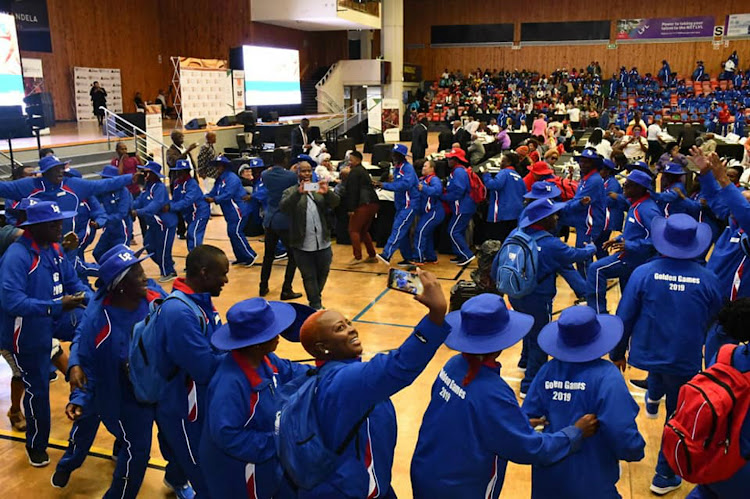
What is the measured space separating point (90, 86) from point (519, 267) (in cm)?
2370

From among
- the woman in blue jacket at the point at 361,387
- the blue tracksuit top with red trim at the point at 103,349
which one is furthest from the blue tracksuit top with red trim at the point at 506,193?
the woman in blue jacket at the point at 361,387

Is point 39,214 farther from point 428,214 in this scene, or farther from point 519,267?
point 428,214

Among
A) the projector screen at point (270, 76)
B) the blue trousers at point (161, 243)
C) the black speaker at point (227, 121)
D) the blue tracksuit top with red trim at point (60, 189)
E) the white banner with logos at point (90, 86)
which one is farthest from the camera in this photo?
the projector screen at point (270, 76)

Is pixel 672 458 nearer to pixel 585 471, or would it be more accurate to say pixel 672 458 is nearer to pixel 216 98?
pixel 585 471

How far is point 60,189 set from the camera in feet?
24.4

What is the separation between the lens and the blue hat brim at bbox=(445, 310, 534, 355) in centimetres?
268

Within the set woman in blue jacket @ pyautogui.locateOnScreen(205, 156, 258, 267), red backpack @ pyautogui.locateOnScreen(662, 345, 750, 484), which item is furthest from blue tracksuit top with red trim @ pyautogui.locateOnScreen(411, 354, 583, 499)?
woman in blue jacket @ pyautogui.locateOnScreen(205, 156, 258, 267)

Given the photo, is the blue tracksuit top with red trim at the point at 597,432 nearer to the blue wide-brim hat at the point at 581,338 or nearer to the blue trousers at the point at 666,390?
the blue wide-brim hat at the point at 581,338

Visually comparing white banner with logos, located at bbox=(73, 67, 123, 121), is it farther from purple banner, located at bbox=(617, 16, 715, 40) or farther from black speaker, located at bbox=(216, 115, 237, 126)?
purple banner, located at bbox=(617, 16, 715, 40)

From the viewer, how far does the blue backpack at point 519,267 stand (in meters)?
4.96

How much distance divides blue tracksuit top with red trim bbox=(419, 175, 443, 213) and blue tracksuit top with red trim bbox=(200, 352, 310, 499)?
261 inches

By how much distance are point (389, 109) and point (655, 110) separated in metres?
12.6

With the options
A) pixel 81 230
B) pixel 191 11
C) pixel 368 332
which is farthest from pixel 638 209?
pixel 191 11

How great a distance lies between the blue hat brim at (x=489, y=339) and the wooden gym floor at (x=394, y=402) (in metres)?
1.83
